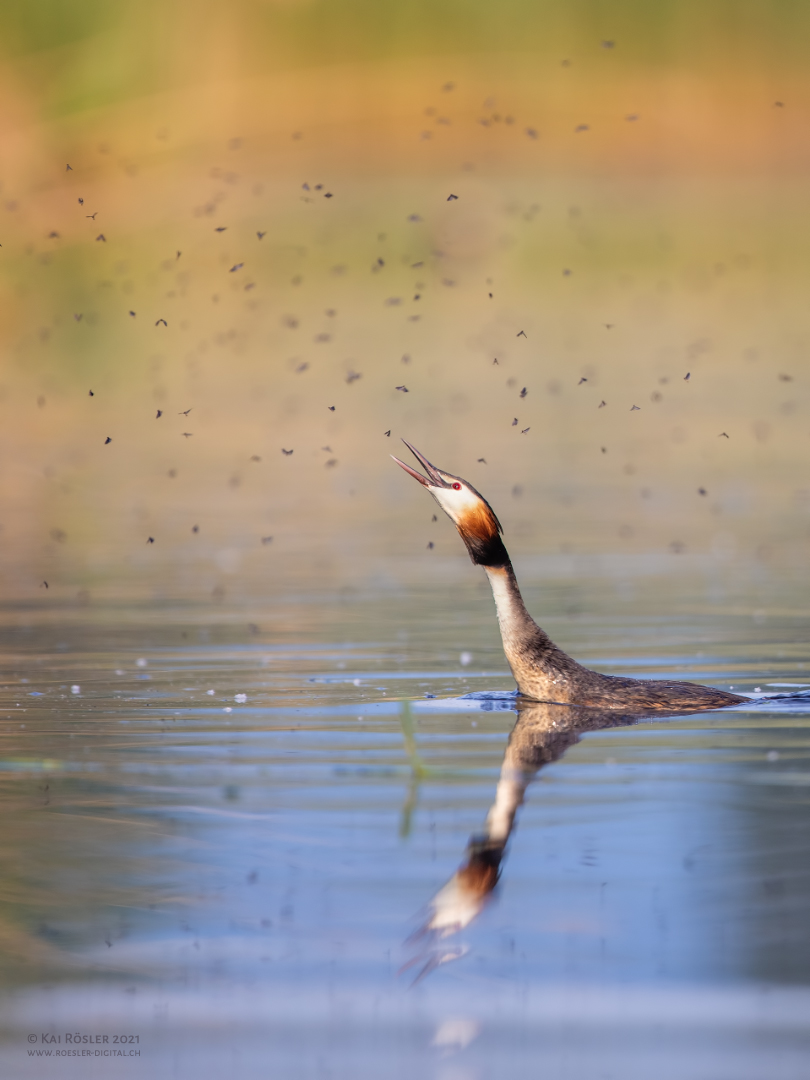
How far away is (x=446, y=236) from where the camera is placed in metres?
43.9

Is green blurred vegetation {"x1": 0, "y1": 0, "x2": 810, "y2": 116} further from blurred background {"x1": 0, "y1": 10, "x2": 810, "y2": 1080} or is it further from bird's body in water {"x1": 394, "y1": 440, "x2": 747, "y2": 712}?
bird's body in water {"x1": 394, "y1": 440, "x2": 747, "y2": 712}

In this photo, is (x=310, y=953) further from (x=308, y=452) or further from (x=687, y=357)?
(x=687, y=357)

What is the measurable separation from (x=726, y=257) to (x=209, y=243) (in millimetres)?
11188

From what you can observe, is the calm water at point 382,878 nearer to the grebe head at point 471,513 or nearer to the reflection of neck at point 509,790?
the reflection of neck at point 509,790

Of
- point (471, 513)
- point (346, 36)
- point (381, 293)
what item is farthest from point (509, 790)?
point (346, 36)

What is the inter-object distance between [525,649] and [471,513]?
2.50ft

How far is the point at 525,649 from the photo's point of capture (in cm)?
1060

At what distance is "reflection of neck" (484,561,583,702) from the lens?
10531mm

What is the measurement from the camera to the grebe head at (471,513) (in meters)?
10.3

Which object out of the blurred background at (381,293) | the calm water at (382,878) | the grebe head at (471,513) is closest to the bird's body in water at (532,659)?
the grebe head at (471,513)

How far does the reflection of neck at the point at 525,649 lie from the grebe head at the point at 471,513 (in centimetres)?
10

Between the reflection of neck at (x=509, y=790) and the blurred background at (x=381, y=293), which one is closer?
the reflection of neck at (x=509, y=790)

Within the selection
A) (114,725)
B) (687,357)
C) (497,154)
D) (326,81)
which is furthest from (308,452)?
(326,81)

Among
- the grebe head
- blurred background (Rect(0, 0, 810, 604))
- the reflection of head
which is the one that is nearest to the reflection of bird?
the reflection of head
